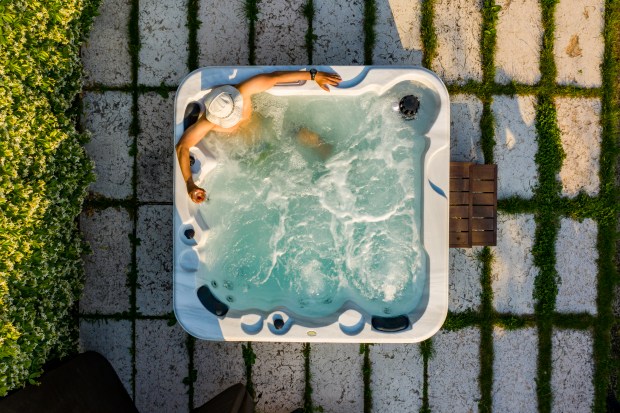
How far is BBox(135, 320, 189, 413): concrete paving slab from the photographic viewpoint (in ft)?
12.6

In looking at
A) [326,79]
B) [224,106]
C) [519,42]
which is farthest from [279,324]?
[519,42]

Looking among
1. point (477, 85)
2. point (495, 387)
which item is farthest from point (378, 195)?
point (495, 387)

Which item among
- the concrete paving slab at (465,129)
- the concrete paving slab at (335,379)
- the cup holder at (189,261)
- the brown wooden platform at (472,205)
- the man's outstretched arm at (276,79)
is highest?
the man's outstretched arm at (276,79)

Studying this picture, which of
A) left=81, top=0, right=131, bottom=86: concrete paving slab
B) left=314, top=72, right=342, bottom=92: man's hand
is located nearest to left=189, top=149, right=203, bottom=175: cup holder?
left=81, top=0, right=131, bottom=86: concrete paving slab

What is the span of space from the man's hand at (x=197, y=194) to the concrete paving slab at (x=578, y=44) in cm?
303

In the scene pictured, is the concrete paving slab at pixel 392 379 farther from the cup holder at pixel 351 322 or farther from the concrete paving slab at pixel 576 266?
the concrete paving slab at pixel 576 266

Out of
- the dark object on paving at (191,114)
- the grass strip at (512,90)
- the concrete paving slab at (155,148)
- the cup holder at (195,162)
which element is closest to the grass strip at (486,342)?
the grass strip at (512,90)

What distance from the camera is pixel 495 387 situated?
12.6ft

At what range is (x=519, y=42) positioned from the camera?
3887mm

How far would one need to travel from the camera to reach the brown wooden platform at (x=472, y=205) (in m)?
3.60

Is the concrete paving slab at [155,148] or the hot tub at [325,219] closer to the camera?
the hot tub at [325,219]

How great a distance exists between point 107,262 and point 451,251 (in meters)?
2.83

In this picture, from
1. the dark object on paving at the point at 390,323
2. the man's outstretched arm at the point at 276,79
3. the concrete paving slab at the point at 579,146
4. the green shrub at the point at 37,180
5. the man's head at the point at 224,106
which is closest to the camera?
the green shrub at the point at 37,180

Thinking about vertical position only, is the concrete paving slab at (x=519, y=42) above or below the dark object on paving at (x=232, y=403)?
above
